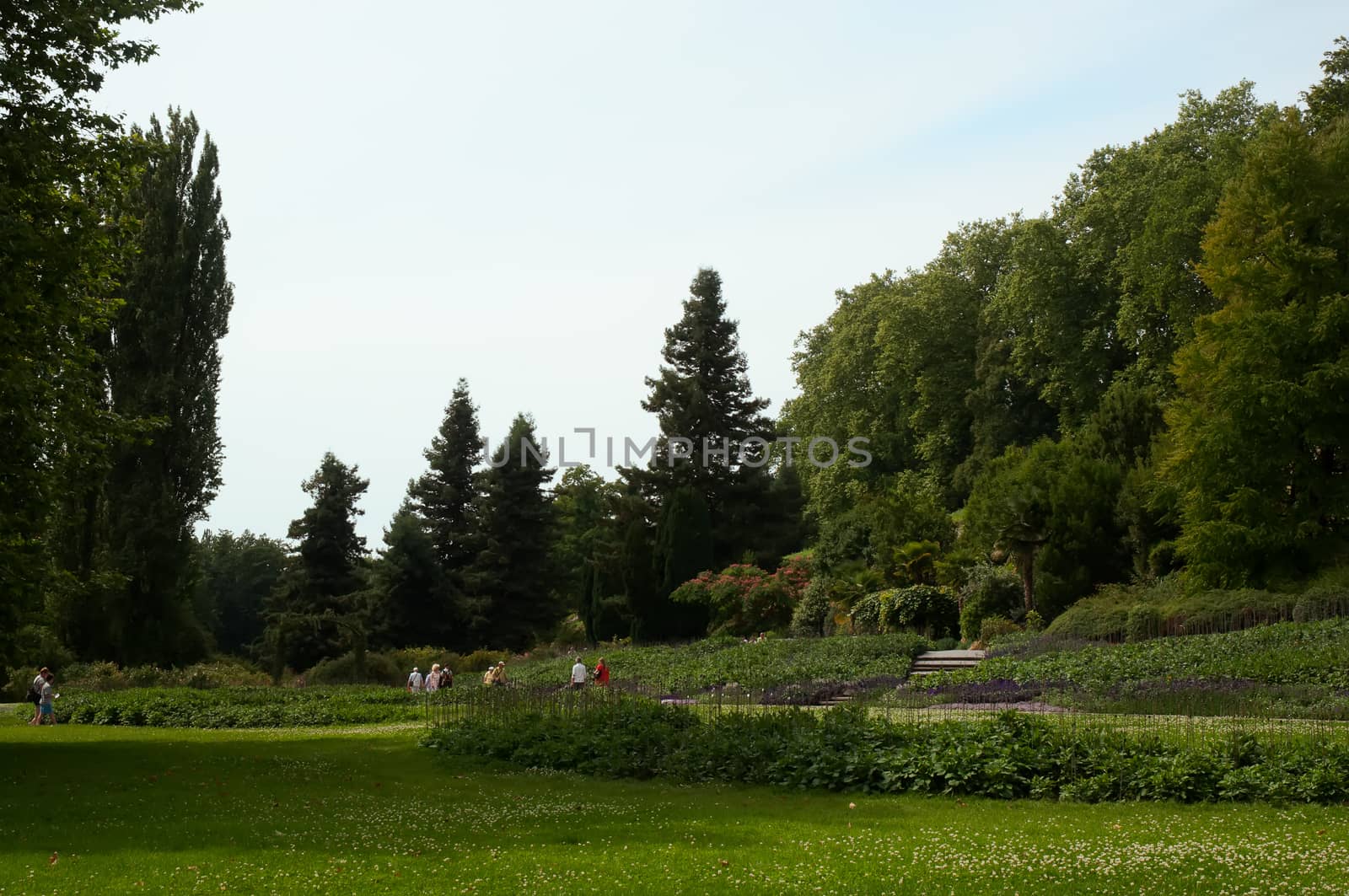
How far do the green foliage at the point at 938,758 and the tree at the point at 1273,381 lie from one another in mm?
14790

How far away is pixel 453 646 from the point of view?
48500mm

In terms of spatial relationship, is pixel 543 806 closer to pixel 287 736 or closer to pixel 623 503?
pixel 287 736

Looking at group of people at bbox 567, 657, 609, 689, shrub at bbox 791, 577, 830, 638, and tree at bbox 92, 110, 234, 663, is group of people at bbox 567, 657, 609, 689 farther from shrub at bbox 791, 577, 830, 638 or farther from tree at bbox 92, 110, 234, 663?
tree at bbox 92, 110, 234, 663

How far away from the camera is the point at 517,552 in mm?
50156

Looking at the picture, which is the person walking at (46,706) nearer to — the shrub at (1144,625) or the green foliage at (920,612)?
the green foliage at (920,612)

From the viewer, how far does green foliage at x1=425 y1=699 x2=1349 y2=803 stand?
9.91 m

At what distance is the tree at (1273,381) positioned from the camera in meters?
23.7

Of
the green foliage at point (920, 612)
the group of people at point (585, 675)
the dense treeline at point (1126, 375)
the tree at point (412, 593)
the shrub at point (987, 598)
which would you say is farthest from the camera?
the tree at point (412, 593)

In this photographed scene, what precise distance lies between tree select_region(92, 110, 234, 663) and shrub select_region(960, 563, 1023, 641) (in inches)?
869

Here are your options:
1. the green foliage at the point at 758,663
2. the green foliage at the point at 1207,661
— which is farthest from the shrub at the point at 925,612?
the green foliage at the point at 1207,661

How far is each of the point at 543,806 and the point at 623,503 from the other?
38010 mm

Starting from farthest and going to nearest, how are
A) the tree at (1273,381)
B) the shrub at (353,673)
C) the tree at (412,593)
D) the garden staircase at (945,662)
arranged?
the tree at (412,593) → the shrub at (353,673) → the tree at (1273,381) → the garden staircase at (945,662)

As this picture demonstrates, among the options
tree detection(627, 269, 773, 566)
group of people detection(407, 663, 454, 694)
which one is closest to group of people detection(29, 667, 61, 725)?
group of people detection(407, 663, 454, 694)

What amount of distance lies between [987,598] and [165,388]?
2326cm
